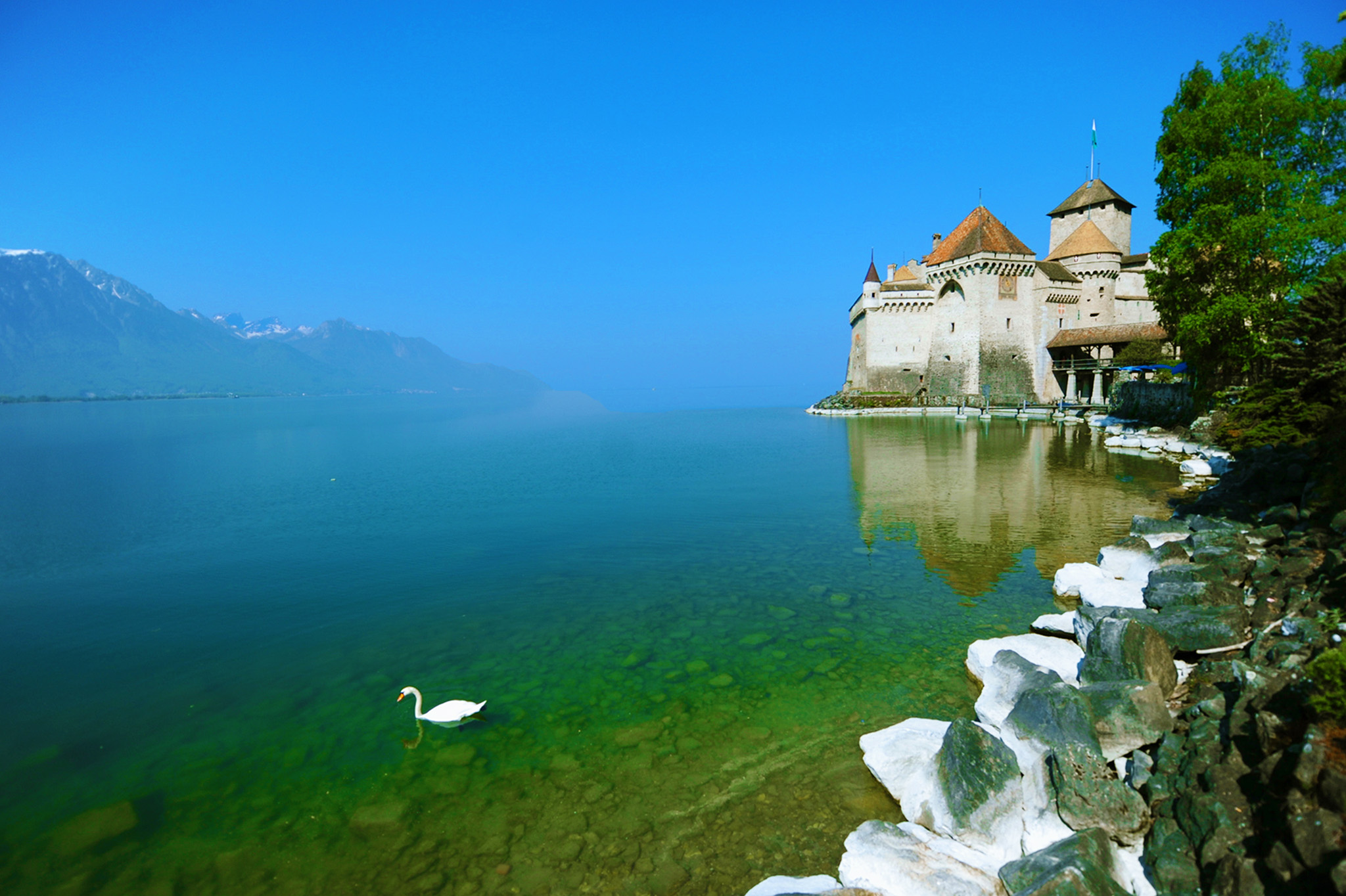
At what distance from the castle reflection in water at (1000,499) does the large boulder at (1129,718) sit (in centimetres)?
595

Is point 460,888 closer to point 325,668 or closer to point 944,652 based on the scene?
point 325,668

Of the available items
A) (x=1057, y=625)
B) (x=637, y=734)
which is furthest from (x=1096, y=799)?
(x=637, y=734)

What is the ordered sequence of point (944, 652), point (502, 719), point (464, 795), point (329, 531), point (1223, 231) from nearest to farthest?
1. point (464, 795)
2. point (502, 719)
3. point (944, 652)
4. point (329, 531)
5. point (1223, 231)

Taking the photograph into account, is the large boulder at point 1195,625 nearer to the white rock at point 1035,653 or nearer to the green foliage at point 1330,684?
the white rock at point 1035,653

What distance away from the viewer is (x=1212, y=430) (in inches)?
1073

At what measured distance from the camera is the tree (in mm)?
19719

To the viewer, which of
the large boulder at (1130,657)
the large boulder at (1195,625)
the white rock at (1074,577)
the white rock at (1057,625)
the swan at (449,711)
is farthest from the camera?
the white rock at (1074,577)

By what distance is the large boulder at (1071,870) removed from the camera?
4465mm

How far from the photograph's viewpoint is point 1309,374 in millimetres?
15242

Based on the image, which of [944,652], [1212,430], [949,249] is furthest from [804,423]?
[944,652]

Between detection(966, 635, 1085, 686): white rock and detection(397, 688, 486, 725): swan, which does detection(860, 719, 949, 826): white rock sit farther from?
detection(397, 688, 486, 725): swan

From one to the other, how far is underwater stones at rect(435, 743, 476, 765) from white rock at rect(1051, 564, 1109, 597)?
1040cm

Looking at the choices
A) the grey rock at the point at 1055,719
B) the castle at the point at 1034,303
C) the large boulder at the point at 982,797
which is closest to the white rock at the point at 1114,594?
the grey rock at the point at 1055,719

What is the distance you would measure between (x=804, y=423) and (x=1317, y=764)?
59.9m
